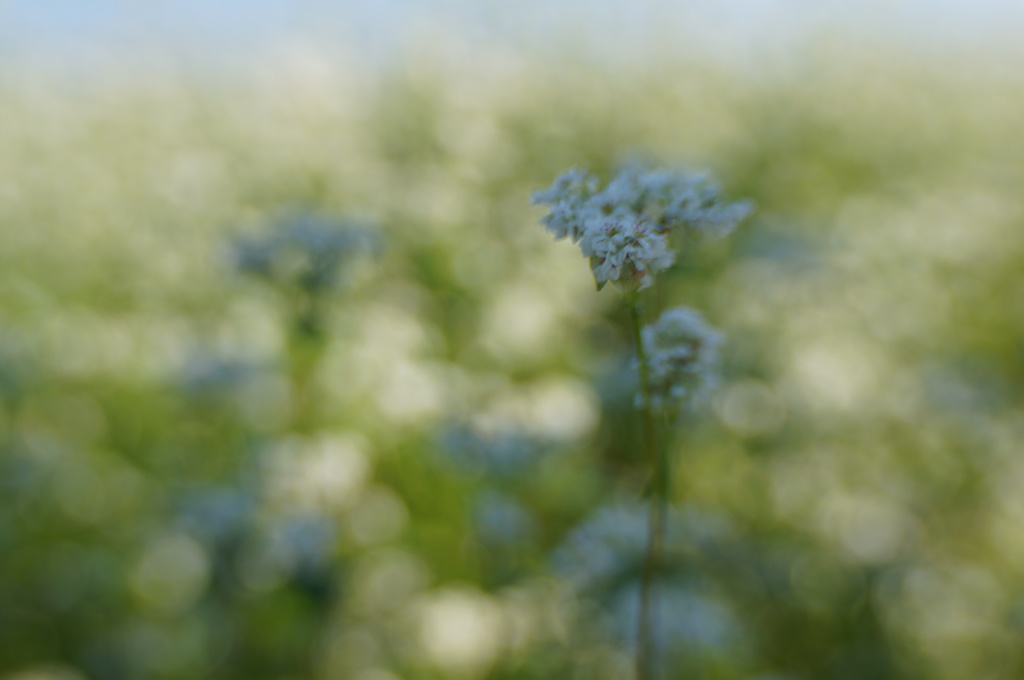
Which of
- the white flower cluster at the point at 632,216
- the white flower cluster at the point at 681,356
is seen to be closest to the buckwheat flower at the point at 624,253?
the white flower cluster at the point at 632,216

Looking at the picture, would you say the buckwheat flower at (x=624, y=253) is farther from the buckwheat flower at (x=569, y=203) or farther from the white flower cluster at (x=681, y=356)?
the white flower cluster at (x=681, y=356)

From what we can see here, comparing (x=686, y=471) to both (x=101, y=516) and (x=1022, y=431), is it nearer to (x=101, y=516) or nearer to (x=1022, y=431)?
(x=1022, y=431)

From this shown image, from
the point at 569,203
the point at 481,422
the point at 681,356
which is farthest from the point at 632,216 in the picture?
the point at 481,422

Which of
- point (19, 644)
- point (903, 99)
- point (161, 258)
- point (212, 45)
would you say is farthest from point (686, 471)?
point (212, 45)

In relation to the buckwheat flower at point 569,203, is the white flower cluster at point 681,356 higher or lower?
lower

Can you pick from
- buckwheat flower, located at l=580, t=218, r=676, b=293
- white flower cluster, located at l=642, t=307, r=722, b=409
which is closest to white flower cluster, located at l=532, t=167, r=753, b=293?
buckwheat flower, located at l=580, t=218, r=676, b=293
